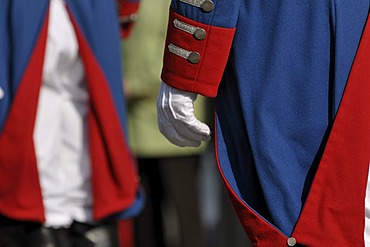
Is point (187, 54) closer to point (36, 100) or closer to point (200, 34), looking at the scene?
point (200, 34)

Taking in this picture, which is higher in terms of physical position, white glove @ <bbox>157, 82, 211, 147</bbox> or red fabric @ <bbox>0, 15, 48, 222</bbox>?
white glove @ <bbox>157, 82, 211, 147</bbox>

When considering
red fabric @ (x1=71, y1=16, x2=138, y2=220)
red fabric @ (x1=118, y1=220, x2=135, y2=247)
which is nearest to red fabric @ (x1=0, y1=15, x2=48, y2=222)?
red fabric @ (x1=71, y1=16, x2=138, y2=220)

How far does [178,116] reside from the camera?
272 centimetres

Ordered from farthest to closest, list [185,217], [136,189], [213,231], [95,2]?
[213,231] < [185,217] < [136,189] < [95,2]

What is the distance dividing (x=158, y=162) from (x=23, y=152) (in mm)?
1273

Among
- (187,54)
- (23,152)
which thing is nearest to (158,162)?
(23,152)

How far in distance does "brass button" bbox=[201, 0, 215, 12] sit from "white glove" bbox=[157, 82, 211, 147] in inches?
8.4

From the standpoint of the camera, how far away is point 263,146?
2.69m

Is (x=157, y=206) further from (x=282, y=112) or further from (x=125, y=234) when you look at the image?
(x=282, y=112)

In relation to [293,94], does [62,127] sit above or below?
below

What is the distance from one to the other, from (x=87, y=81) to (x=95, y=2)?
0.26m

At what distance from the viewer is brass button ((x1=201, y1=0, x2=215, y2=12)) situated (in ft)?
8.72

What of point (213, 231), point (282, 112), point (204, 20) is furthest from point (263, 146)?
point (213, 231)

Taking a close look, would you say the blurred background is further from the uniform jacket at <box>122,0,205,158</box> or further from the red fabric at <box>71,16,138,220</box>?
the red fabric at <box>71,16,138,220</box>
